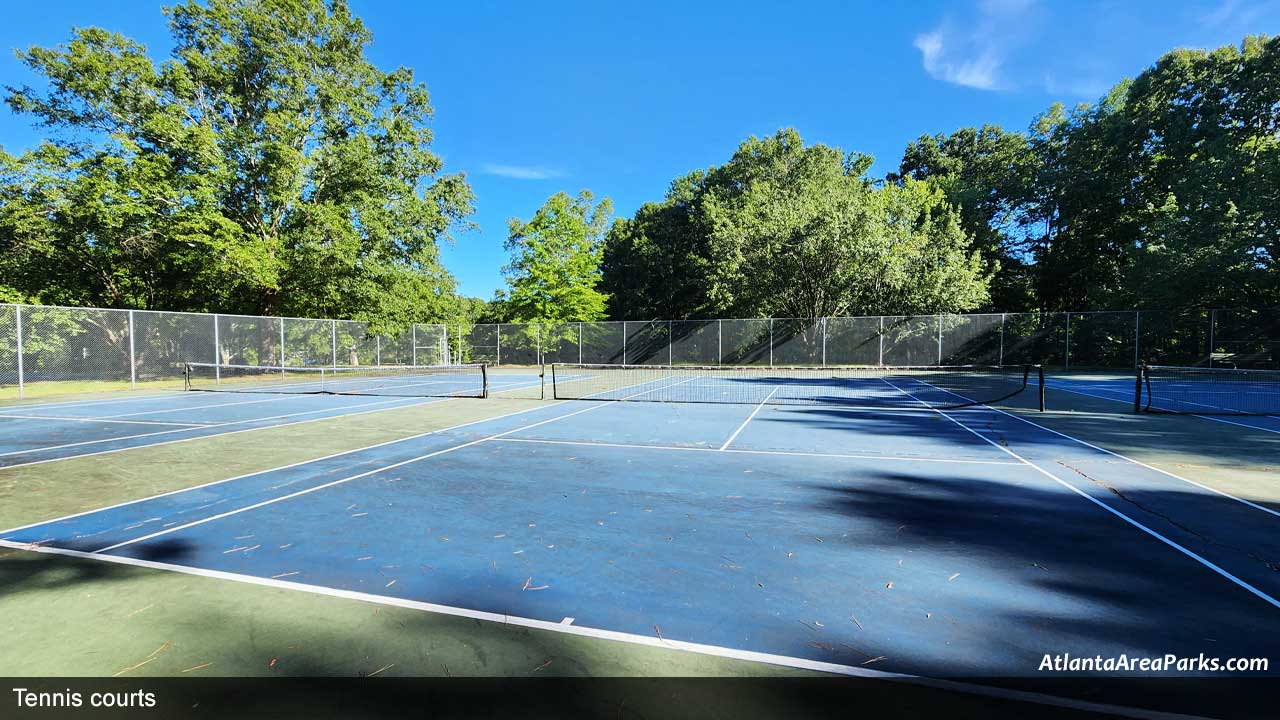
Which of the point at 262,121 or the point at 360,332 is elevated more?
the point at 262,121

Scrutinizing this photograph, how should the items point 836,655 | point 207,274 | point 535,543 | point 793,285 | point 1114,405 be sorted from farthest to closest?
point 793,285 < point 207,274 < point 1114,405 < point 535,543 < point 836,655

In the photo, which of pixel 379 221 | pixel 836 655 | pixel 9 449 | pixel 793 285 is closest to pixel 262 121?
pixel 379 221

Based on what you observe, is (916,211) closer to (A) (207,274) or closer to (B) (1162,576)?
(B) (1162,576)

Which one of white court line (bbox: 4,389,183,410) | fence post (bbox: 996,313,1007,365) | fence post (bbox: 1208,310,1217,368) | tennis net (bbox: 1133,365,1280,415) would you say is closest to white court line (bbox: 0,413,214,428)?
white court line (bbox: 4,389,183,410)

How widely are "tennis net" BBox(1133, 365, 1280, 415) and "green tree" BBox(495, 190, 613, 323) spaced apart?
3075 cm

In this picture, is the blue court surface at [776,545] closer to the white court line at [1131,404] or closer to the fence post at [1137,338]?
the white court line at [1131,404]

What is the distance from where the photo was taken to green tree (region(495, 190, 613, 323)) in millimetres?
38000

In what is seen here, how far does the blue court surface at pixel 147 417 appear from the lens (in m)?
7.81

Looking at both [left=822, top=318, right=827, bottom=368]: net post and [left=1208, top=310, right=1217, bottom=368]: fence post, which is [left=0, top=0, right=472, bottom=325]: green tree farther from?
[left=1208, top=310, right=1217, bottom=368]: fence post

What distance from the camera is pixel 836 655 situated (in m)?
2.40

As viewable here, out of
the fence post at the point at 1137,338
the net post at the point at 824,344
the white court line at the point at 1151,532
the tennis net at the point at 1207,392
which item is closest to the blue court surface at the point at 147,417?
the white court line at the point at 1151,532

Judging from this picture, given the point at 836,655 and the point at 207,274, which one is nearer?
the point at 836,655

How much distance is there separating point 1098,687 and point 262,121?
36.1 meters

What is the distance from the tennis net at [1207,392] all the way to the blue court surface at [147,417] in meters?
17.3
